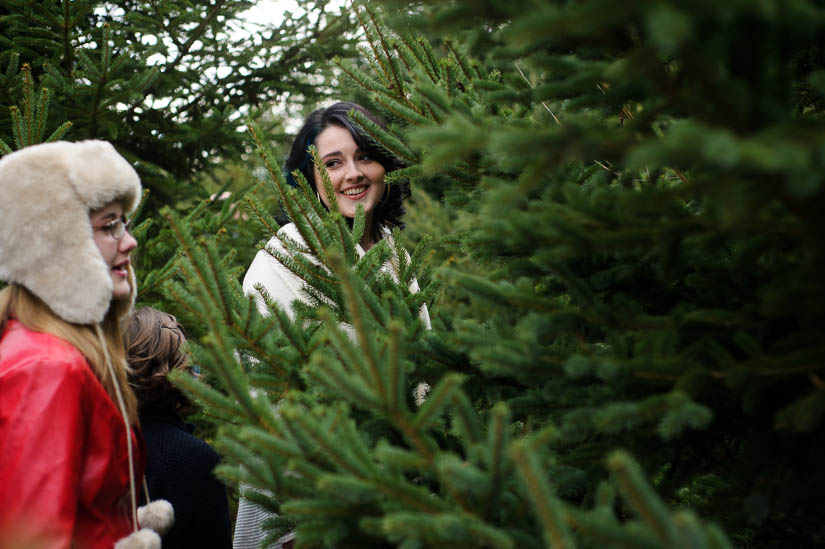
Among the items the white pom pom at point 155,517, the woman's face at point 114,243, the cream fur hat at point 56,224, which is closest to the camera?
the cream fur hat at point 56,224

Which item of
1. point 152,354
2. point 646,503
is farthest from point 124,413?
point 646,503

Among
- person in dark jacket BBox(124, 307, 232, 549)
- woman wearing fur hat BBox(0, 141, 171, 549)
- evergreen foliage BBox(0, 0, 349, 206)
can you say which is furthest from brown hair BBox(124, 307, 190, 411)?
evergreen foliage BBox(0, 0, 349, 206)

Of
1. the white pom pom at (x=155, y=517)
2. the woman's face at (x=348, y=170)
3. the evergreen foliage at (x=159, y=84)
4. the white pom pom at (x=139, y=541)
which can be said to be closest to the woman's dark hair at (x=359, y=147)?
the woman's face at (x=348, y=170)

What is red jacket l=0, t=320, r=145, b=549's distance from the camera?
1.62m

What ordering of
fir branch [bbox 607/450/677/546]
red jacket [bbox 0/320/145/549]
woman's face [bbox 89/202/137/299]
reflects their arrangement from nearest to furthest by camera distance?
fir branch [bbox 607/450/677/546]
red jacket [bbox 0/320/145/549]
woman's face [bbox 89/202/137/299]

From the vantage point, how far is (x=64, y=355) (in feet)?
5.81

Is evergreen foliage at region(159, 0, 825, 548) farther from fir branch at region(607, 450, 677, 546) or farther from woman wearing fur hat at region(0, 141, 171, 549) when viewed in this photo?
woman wearing fur hat at region(0, 141, 171, 549)

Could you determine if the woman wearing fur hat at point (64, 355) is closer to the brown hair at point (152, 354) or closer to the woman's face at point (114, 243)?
the woman's face at point (114, 243)

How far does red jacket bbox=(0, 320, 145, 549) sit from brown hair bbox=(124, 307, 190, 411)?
34.6 inches

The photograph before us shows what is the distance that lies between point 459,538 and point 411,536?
0.12m

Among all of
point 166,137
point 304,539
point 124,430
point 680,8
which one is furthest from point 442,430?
point 166,137

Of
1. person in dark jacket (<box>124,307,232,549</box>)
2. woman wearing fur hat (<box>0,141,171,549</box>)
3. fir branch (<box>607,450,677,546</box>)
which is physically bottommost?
person in dark jacket (<box>124,307,232,549</box>)

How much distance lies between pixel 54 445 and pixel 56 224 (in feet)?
2.08

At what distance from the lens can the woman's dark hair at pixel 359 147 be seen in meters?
3.04
